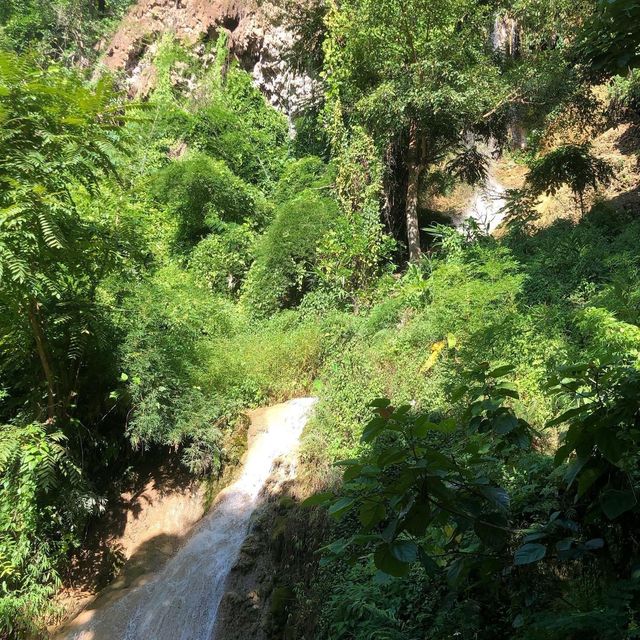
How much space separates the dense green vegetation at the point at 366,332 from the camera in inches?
64.8

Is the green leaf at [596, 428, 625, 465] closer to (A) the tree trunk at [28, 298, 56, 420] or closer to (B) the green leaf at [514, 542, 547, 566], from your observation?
(B) the green leaf at [514, 542, 547, 566]

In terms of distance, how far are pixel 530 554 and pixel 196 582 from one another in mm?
5467

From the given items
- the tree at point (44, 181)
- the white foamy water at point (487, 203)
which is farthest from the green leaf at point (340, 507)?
the white foamy water at point (487, 203)

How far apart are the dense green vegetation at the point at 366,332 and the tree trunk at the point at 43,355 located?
1.3 inches

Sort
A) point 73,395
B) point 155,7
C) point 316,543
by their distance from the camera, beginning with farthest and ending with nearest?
1. point 155,7
2. point 73,395
3. point 316,543

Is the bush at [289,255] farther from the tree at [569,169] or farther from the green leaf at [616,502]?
the green leaf at [616,502]

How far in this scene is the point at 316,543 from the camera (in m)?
5.33

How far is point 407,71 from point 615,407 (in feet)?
32.8

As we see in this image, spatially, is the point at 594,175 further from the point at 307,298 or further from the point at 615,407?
the point at 615,407

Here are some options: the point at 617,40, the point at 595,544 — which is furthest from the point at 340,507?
the point at 617,40

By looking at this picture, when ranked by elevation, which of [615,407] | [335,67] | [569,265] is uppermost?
[335,67]

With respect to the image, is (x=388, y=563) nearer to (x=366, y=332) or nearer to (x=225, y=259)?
(x=366, y=332)

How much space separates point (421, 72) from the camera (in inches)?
387

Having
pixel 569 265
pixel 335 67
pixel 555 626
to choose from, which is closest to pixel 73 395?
pixel 555 626
